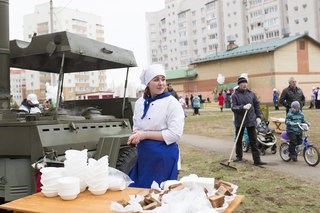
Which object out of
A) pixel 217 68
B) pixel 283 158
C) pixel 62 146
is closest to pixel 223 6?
pixel 217 68

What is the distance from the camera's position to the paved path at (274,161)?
7.21m

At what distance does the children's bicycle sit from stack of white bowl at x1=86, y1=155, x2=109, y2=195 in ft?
20.0

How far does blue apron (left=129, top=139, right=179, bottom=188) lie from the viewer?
333 centimetres

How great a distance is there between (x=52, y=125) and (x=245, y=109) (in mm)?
5132

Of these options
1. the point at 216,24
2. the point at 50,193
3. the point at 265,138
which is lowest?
the point at 265,138

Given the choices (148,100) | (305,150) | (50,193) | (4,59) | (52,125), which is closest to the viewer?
(50,193)

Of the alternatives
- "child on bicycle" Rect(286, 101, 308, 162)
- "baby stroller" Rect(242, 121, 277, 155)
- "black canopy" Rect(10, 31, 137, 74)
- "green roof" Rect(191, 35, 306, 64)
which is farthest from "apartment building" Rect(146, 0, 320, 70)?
"black canopy" Rect(10, 31, 137, 74)

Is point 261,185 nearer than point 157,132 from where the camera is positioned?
No

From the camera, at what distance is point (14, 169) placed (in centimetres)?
396

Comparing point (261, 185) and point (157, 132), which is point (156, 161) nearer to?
point (157, 132)

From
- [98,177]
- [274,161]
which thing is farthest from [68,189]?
[274,161]

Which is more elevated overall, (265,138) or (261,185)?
(265,138)

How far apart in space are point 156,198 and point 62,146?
1930mm

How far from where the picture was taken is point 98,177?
275 cm
